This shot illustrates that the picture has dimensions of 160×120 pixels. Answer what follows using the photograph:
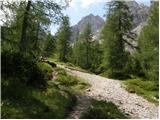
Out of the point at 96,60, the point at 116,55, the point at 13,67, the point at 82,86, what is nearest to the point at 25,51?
the point at 13,67

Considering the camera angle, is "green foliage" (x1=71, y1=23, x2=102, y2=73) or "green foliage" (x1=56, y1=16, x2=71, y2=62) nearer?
"green foliage" (x1=71, y1=23, x2=102, y2=73)

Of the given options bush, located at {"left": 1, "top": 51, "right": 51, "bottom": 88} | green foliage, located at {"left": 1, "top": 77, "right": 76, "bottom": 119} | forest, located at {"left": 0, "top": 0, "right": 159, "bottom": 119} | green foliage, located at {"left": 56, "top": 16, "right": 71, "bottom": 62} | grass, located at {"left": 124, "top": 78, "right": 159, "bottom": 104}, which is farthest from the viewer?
green foliage, located at {"left": 56, "top": 16, "right": 71, "bottom": 62}

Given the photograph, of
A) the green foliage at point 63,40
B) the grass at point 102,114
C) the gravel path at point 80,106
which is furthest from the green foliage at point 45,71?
the green foliage at point 63,40

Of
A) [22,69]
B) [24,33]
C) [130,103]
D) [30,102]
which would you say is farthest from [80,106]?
[24,33]

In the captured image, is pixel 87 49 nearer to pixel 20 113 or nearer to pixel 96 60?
pixel 96 60

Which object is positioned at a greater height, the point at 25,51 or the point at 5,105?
the point at 25,51

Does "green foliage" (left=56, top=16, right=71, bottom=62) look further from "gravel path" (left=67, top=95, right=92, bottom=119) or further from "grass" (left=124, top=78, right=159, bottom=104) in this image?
"gravel path" (left=67, top=95, right=92, bottom=119)

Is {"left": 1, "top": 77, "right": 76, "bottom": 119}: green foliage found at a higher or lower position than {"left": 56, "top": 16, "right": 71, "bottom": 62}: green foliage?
lower

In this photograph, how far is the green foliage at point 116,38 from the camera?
5147 centimetres

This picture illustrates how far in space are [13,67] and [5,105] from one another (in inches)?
192

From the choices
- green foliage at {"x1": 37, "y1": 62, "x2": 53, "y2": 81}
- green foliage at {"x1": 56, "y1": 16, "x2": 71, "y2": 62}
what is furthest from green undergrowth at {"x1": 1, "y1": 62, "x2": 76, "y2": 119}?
green foliage at {"x1": 56, "y1": 16, "x2": 71, "y2": 62}

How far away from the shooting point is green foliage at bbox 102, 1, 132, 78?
51469 mm

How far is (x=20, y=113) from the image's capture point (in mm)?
15086

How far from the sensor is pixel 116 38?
51.8 meters
